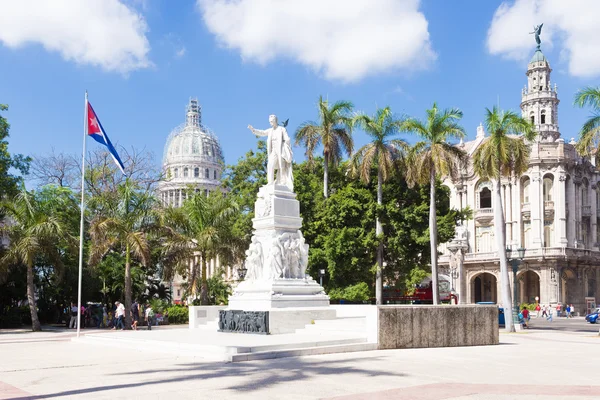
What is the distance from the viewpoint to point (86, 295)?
39281 mm

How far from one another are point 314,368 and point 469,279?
64500 millimetres

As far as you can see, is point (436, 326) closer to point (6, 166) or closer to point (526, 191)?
point (6, 166)

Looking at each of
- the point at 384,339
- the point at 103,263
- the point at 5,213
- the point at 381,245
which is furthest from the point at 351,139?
the point at 384,339

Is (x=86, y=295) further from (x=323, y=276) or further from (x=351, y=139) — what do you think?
(x=351, y=139)

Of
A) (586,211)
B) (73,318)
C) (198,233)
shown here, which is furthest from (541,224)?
(73,318)

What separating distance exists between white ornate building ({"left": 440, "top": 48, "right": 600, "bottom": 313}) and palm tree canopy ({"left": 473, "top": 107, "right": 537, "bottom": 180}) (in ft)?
110

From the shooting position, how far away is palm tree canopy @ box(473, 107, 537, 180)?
31.0 metres

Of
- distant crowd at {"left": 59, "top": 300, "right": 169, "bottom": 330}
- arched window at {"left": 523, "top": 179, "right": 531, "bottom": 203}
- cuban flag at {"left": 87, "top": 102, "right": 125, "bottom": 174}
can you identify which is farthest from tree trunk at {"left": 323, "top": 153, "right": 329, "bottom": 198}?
arched window at {"left": 523, "top": 179, "right": 531, "bottom": 203}

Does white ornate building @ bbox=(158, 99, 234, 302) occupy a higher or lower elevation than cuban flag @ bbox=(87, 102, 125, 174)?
higher

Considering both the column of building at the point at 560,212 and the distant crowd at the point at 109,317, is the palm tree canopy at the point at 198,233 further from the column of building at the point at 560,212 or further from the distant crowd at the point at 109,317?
the column of building at the point at 560,212

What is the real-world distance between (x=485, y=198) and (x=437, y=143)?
43.1 m

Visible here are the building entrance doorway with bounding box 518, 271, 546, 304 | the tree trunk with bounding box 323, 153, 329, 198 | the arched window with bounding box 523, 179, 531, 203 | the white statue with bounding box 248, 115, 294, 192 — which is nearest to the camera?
the white statue with bounding box 248, 115, 294, 192

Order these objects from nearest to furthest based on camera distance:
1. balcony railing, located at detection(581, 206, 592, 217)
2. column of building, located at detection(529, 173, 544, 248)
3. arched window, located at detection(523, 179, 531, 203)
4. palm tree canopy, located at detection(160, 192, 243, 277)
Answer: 1. palm tree canopy, located at detection(160, 192, 243, 277)
2. column of building, located at detection(529, 173, 544, 248)
3. arched window, located at detection(523, 179, 531, 203)
4. balcony railing, located at detection(581, 206, 592, 217)

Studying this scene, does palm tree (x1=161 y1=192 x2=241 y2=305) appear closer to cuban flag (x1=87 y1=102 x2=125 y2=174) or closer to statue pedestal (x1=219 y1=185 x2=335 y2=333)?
cuban flag (x1=87 y1=102 x2=125 y2=174)
